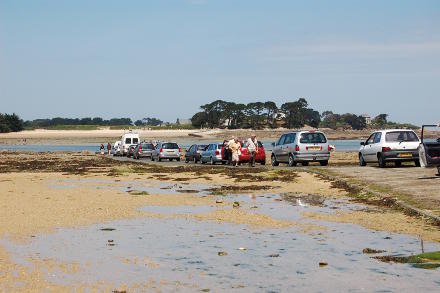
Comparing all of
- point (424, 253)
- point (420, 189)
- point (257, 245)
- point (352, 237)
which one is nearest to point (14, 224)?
point (257, 245)

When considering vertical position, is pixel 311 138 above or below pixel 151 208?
above

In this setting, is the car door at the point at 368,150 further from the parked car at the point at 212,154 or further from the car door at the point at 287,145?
the parked car at the point at 212,154

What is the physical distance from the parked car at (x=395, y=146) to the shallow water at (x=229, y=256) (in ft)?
50.7

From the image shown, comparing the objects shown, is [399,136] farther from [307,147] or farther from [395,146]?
[307,147]

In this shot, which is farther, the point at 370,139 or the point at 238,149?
the point at 238,149

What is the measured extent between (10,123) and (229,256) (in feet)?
582

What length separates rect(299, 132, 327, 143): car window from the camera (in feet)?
110

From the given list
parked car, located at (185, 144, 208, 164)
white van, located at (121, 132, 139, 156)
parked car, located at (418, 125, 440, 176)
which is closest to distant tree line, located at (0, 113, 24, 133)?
white van, located at (121, 132, 139, 156)

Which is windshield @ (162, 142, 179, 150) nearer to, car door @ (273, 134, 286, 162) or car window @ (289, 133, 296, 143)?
car door @ (273, 134, 286, 162)

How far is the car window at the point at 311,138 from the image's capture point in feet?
110

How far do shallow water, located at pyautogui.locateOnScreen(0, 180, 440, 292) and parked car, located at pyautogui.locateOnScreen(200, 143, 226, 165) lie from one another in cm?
2729

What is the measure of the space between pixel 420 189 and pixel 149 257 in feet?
36.2

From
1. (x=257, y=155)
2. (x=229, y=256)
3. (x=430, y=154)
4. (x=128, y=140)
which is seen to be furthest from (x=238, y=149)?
(x=128, y=140)

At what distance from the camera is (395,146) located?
28.5m
